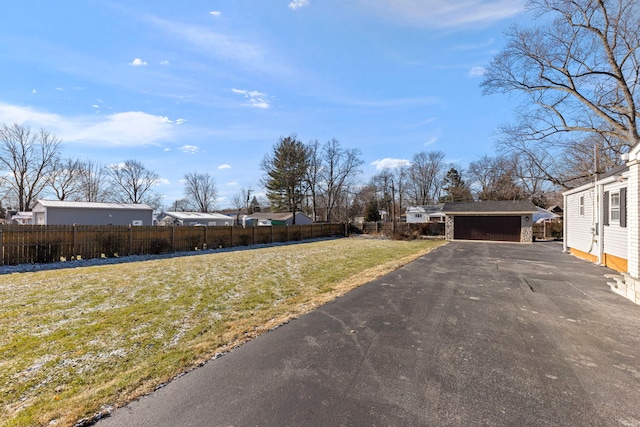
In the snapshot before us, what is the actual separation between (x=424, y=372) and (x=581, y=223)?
46.6 ft

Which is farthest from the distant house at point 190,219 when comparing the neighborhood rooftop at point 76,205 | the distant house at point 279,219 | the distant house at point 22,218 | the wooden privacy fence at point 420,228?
the wooden privacy fence at point 420,228

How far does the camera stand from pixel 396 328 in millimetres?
4332

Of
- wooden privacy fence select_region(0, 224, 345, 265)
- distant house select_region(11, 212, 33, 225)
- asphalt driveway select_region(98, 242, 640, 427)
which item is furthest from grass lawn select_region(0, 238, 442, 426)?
distant house select_region(11, 212, 33, 225)

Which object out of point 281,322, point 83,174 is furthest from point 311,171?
point 281,322

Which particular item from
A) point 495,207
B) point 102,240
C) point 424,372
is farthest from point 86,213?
point 495,207

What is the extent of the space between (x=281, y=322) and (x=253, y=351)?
1070mm

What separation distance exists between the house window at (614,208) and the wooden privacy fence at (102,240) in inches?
675

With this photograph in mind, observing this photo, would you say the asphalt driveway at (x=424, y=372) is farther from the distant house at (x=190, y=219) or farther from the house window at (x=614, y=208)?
the distant house at (x=190, y=219)

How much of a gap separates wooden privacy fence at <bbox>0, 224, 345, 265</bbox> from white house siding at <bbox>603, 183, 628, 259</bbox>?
1712 cm

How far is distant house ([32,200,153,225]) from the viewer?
837 inches

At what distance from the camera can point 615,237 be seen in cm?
902

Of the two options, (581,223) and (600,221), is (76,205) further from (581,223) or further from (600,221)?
(581,223)

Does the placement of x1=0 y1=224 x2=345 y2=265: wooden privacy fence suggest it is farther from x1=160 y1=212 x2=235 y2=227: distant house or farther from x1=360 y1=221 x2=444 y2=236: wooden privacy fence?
x1=160 y1=212 x2=235 y2=227: distant house

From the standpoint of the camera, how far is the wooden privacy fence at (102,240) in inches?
411
